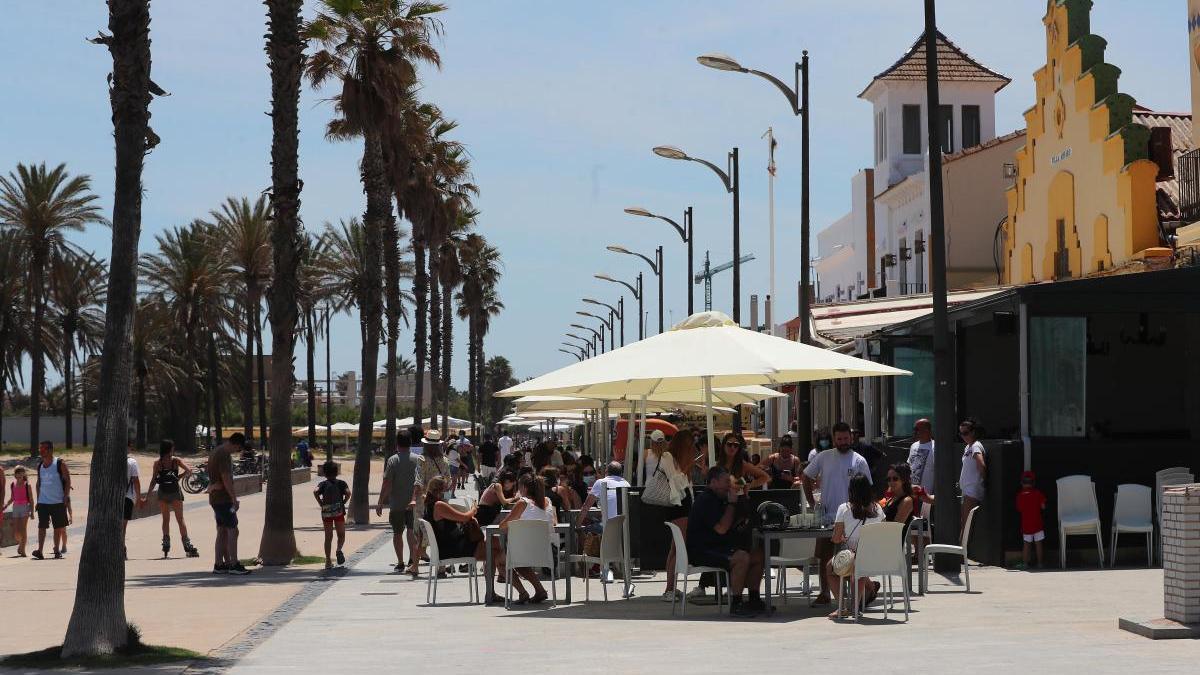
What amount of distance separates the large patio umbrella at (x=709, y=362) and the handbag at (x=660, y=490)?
0.95 meters

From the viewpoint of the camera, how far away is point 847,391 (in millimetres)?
33125

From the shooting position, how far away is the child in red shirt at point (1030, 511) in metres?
17.3

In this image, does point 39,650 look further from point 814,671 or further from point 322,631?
point 814,671

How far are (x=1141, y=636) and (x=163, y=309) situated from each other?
62130 mm

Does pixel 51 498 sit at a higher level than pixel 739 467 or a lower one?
lower

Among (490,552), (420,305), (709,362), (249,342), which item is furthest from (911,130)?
(490,552)

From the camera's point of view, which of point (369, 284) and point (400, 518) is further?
point (369, 284)

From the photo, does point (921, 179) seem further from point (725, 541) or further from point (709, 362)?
point (725, 541)

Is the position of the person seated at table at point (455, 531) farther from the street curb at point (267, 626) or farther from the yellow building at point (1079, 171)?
the yellow building at point (1079, 171)

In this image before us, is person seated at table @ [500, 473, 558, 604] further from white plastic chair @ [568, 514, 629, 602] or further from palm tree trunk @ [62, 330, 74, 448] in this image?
palm tree trunk @ [62, 330, 74, 448]

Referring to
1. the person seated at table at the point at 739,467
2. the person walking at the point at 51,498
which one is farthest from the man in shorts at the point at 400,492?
the person walking at the point at 51,498

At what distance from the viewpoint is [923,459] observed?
1850 cm

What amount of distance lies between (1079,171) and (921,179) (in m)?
13.3

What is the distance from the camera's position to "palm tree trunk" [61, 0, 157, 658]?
432 inches
